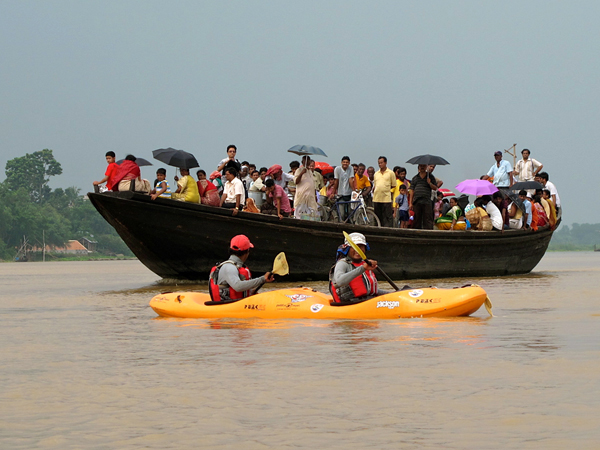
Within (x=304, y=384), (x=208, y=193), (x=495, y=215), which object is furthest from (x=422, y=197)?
(x=304, y=384)

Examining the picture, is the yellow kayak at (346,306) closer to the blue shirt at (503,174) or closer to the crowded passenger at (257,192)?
the crowded passenger at (257,192)

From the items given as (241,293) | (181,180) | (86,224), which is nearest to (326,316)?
(241,293)

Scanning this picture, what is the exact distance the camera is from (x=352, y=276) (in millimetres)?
10094

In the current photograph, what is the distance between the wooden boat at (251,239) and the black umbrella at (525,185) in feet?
5.69

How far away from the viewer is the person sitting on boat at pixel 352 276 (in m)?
10.1

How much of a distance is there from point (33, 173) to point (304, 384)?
98.5 m

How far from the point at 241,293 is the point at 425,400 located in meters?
5.55

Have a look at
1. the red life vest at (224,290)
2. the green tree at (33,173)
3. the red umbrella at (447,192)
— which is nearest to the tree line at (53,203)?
the green tree at (33,173)

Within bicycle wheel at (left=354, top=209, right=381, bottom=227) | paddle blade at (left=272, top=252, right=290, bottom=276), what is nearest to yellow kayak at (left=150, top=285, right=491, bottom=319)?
paddle blade at (left=272, top=252, right=290, bottom=276)

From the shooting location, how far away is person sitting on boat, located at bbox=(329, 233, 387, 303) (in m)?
10.1

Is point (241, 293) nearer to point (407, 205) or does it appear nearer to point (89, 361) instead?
point (89, 361)

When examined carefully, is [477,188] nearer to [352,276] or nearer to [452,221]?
[452,221]

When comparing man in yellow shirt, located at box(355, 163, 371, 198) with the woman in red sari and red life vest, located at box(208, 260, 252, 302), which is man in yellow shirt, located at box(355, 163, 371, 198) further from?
red life vest, located at box(208, 260, 252, 302)

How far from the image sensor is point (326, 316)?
33.8ft
